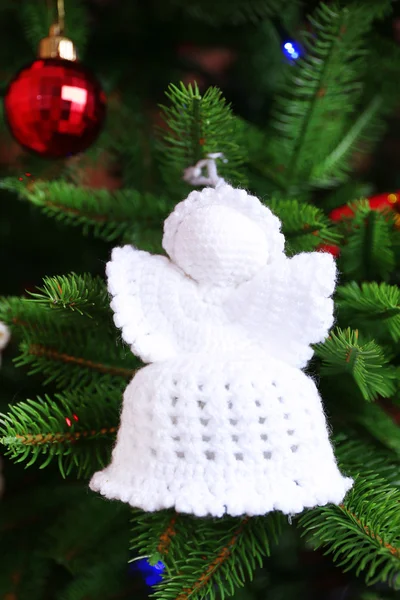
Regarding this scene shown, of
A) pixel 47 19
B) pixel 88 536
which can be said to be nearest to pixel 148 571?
pixel 88 536

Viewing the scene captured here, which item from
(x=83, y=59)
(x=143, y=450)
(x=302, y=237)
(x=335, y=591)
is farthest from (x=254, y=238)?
(x=83, y=59)

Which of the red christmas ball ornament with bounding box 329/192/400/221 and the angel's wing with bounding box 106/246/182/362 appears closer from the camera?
the angel's wing with bounding box 106/246/182/362

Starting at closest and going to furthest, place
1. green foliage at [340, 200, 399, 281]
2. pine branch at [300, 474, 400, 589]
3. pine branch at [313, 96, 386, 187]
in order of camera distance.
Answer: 1. pine branch at [300, 474, 400, 589]
2. green foliage at [340, 200, 399, 281]
3. pine branch at [313, 96, 386, 187]

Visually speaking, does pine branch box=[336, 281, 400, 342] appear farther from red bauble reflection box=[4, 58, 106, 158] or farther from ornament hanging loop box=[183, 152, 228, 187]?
red bauble reflection box=[4, 58, 106, 158]

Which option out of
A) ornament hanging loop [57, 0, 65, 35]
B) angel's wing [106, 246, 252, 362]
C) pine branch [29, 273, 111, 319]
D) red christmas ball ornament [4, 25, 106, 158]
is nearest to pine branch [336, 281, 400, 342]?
angel's wing [106, 246, 252, 362]

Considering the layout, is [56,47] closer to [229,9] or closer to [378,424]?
[229,9]

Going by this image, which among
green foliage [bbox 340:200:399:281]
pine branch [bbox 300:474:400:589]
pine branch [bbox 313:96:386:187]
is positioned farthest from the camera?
pine branch [bbox 313:96:386:187]
